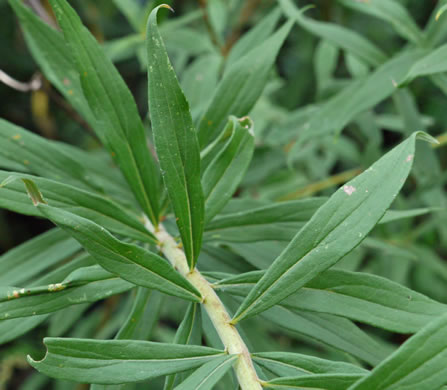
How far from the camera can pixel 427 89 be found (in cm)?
150

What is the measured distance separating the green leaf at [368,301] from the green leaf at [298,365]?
5 centimetres

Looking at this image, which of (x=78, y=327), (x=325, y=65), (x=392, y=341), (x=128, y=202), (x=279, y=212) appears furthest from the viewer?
(x=392, y=341)

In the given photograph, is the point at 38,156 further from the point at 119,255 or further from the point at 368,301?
the point at 368,301

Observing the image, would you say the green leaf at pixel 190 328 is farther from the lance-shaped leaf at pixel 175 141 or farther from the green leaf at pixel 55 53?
the green leaf at pixel 55 53

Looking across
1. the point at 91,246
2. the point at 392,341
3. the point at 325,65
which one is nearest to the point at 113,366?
the point at 91,246

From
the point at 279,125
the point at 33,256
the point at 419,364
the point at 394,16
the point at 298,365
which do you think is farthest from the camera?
the point at 279,125

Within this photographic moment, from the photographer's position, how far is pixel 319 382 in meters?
0.40

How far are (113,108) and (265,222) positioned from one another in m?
0.22

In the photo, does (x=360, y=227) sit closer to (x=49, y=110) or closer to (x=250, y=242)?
(x=250, y=242)

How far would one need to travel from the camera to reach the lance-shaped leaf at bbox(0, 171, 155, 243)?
1.78 feet


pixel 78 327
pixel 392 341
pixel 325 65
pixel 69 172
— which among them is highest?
pixel 325 65

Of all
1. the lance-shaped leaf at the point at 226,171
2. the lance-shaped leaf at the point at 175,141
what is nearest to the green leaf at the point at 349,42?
the lance-shaped leaf at the point at 226,171

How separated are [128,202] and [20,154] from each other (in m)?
0.17

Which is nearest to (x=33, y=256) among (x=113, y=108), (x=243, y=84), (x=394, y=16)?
(x=113, y=108)
